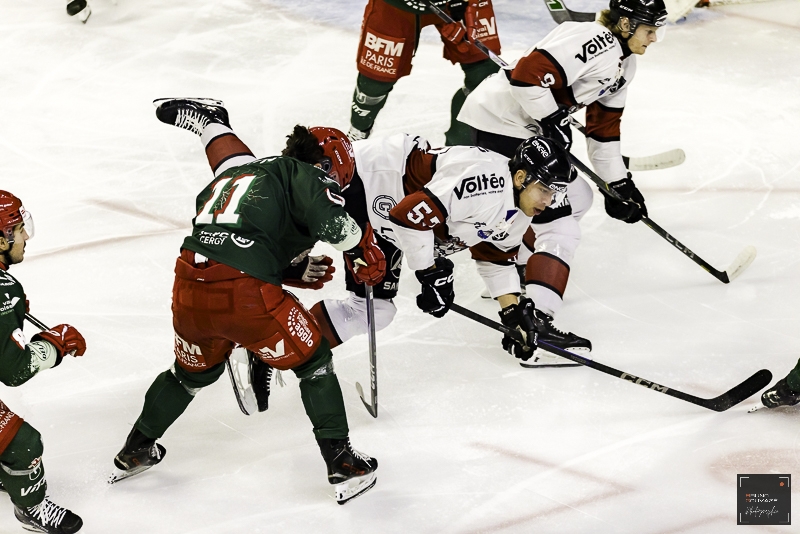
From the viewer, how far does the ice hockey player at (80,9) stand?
17.8 feet

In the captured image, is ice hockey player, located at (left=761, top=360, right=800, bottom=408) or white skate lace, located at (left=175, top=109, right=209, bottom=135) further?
white skate lace, located at (left=175, top=109, right=209, bottom=135)

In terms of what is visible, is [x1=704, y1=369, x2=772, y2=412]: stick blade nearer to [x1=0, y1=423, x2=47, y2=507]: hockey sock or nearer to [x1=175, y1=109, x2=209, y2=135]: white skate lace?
[x1=175, y1=109, x2=209, y2=135]: white skate lace

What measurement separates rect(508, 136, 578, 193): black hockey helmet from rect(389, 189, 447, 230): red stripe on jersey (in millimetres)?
250

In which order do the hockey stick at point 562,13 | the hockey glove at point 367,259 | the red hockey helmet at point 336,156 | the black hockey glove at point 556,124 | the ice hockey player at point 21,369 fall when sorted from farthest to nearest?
the hockey stick at point 562,13 < the black hockey glove at point 556,124 < the red hockey helmet at point 336,156 < the hockey glove at point 367,259 < the ice hockey player at point 21,369

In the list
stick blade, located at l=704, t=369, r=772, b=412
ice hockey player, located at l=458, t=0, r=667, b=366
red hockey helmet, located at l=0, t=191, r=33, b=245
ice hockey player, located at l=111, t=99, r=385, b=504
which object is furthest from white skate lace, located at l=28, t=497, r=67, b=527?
stick blade, located at l=704, t=369, r=772, b=412

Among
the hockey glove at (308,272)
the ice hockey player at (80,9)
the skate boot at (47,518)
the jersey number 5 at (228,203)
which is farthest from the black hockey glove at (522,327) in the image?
the ice hockey player at (80,9)

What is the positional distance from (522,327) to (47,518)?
55.1 inches

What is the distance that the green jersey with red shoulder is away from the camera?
7.53 ft

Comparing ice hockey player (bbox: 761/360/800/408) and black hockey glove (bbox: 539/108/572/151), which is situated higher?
black hockey glove (bbox: 539/108/572/151)

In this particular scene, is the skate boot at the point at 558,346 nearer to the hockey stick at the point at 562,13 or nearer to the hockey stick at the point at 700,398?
the hockey stick at the point at 700,398

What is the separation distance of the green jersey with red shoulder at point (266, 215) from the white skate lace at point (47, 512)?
768 mm

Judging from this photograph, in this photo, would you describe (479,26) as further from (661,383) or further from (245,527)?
(245,527)

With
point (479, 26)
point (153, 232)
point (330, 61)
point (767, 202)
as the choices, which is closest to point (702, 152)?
point (767, 202)

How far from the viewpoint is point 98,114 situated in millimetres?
4645
